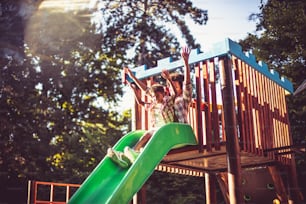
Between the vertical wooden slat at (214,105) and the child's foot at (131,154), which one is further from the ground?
the vertical wooden slat at (214,105)

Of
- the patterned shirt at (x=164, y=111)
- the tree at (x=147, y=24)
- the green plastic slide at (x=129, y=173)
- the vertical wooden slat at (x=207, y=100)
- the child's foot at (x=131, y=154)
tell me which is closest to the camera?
the green plastic slide at (x=129, y=173)

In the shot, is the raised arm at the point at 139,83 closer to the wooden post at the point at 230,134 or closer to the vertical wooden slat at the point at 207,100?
the vertical wooden slat at the point at 207,100

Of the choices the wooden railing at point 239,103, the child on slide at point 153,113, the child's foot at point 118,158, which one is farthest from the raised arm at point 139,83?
the child's foot at point 118,158

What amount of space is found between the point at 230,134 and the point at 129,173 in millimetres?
1287

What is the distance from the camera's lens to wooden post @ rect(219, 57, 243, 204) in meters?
4.06

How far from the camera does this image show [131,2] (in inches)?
628

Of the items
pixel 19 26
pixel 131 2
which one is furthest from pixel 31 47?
pixel 131 2

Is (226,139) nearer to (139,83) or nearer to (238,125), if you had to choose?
(238,125)

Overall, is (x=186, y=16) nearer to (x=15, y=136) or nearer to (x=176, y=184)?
(x=176, y=184)

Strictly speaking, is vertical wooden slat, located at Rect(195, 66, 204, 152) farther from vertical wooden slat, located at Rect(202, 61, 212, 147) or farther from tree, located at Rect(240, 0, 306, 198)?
tree, located at Rect(240, 0, 306, 198)

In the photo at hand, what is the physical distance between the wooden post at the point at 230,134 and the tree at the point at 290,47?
7499mm

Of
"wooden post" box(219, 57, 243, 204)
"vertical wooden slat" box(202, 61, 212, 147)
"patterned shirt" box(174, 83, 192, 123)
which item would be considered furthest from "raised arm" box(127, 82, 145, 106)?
"wooden post" box(219, 57, 243, 204)

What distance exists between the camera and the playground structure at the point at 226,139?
4.12 meters

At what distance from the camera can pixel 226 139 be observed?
14.2ft
